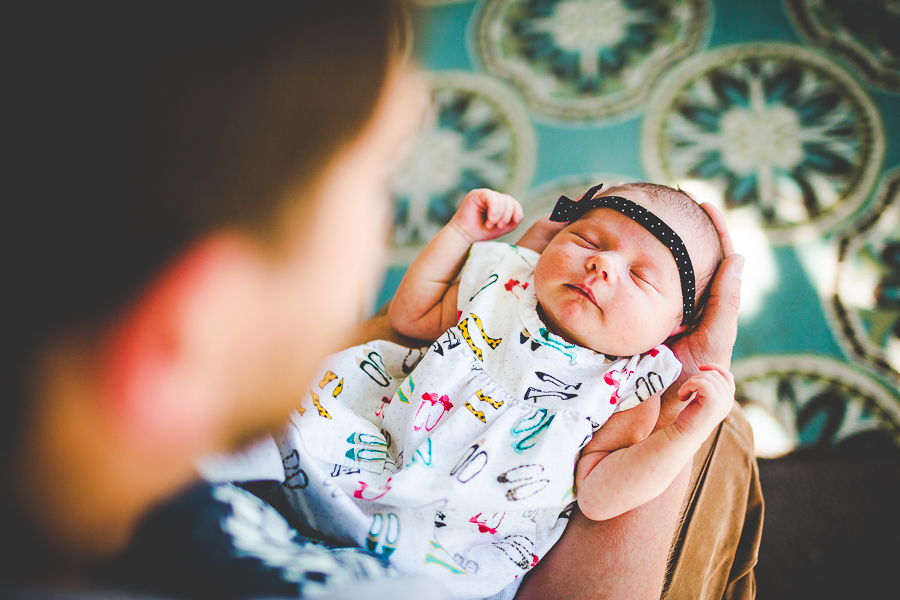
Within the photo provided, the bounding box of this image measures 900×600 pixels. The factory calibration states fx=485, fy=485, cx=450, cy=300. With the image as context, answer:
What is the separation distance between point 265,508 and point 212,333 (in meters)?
0.32

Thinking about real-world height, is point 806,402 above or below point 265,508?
below

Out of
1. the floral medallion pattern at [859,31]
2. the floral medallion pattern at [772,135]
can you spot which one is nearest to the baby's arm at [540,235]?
the floral medallion pattern at [772,135]

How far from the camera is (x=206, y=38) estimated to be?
25 cm

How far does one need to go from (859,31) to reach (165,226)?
233 cm

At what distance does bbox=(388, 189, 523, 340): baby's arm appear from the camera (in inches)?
36.0

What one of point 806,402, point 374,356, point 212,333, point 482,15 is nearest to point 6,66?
point 212,333

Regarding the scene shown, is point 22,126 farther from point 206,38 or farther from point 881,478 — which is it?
point 881,478

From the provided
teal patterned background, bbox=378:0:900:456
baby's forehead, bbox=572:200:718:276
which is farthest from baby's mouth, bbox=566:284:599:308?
teal patterned background, bbox=378:0:900:456

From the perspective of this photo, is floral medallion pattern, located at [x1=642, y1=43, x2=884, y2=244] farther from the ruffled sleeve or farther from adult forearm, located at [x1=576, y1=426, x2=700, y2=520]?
adult forearm, located at [x1=576, y1=426, x2=700, y2=520]

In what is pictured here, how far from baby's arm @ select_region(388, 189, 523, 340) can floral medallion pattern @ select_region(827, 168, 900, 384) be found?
118 centimetres

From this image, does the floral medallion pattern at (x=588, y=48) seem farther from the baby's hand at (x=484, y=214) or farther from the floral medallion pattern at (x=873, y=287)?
the baby's hand at (x=484, y=214)

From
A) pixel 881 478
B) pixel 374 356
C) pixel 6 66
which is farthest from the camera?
pixel 881 478

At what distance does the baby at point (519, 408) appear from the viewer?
640 millimetres

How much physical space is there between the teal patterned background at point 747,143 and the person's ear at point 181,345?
47.0 inches
